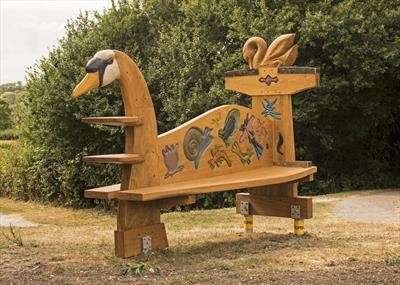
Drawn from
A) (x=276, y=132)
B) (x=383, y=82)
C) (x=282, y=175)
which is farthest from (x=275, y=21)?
(x=282, y=175)

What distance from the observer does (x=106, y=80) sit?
5.97 metres

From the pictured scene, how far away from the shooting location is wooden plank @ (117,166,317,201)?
582cm

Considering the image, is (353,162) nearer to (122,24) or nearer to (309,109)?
(309,109)

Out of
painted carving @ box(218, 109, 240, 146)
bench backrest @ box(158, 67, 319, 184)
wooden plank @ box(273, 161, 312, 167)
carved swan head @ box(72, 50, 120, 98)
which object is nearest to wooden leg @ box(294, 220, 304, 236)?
wooden plank @ box(273, 161, 312, 167)

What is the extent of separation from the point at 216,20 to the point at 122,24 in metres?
3.04

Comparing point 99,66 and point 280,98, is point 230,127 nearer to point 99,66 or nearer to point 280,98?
point 280,98

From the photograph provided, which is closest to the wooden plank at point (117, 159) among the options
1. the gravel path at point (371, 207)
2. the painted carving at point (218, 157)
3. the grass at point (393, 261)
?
the painted carving at point (218, 157)

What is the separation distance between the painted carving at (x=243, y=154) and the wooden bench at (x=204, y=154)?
0.5 inches

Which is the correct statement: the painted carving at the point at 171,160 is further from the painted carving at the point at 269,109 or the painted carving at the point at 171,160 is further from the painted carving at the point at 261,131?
the painted carving at the point at 269,109

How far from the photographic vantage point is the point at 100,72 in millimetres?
5957

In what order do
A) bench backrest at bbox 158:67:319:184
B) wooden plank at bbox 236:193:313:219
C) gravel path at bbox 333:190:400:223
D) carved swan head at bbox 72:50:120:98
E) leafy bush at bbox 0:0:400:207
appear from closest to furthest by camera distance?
1. carved swan head at bbox 72:50:120:98
2. bench backrest at bbox 158:67:319:184
3. wooden plank at bbox 236:193:313:219
4. gravel path at bbox 333:190:400:223
5. leafy bush at bbox 0:0:400:207

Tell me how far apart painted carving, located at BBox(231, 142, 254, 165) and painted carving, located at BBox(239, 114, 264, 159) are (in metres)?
0.10

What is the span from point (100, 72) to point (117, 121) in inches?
20.0

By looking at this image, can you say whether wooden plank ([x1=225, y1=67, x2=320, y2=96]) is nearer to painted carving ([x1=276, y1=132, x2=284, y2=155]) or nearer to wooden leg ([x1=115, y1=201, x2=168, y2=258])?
painted carving ([x1=276, y1=132, x2=284, y2=155])
